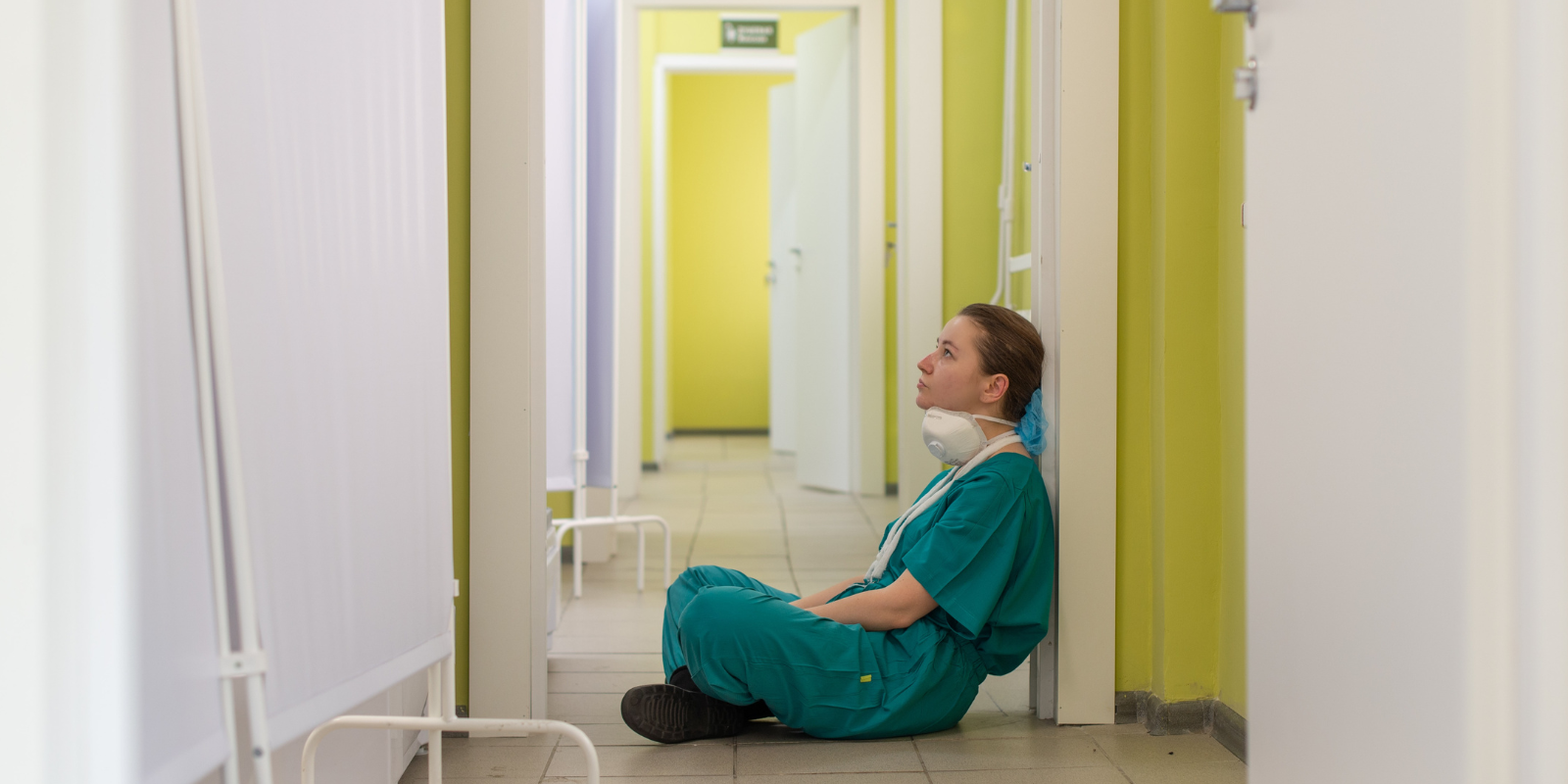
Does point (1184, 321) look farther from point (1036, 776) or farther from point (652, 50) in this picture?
point (652, 50)

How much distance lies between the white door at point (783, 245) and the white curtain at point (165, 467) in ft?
15.1

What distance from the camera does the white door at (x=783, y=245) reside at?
17.9ft

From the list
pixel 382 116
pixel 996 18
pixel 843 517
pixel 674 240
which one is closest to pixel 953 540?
pixel 382 116

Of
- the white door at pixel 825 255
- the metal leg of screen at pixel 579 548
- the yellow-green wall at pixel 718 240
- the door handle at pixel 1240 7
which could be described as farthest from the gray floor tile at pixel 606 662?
the yellow-green wall at pixel 718 240

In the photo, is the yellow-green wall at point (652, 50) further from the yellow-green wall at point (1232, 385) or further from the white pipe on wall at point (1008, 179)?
the yellow-green wall at point (1232, 385)

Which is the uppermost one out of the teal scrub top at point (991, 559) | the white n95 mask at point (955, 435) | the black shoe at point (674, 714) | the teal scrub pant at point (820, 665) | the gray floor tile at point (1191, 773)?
the white n95 mask at point (955, 435)

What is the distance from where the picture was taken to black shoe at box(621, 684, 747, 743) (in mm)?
1598

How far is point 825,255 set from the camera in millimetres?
4699

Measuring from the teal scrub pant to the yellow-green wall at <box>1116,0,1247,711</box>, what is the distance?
36 cm

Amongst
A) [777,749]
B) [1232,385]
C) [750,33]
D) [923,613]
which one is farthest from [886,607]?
[750,33]

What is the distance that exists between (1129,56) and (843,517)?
95.9 inches

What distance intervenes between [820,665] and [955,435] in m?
0.40

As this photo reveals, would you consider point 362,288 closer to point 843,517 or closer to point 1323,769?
point 1323,769

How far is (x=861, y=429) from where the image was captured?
4391 millimetres
